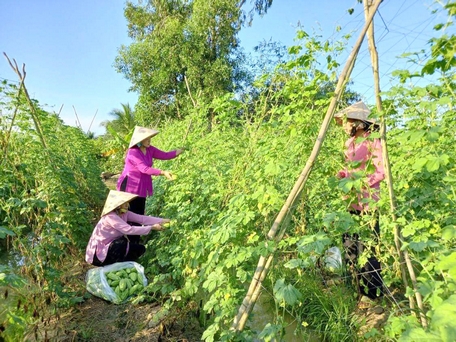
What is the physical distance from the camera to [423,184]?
2.08 m

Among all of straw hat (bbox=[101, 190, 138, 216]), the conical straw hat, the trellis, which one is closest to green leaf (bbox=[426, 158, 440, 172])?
the trellis

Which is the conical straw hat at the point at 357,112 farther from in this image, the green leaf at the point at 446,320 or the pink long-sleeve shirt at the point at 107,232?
the pink long-sleeve shirt at the point at 107,232

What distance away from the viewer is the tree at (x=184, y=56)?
1443 cm

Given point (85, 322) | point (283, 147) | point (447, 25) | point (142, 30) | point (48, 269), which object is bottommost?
point (85, 322)

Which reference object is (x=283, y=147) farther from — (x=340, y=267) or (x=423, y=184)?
(x=340, y=267)

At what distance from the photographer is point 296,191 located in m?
1.72

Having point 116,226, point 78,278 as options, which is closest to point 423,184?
point 116,226

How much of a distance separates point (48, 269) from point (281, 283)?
5.92ft

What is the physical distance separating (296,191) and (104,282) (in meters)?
1.85

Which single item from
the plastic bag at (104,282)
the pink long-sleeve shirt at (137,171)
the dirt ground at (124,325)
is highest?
the pink long-sleeve shirt at (137,171)

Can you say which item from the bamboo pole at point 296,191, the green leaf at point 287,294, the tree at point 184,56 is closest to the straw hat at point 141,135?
the bamboo pole at point 296,191

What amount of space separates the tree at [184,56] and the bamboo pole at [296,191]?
39.9 feet

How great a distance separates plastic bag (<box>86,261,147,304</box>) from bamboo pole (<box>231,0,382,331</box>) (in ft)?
4.30

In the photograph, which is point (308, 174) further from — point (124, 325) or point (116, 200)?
point (116, 200)
